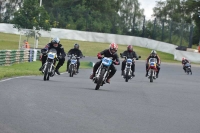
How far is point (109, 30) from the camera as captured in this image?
74.8m

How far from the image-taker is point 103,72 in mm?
19328

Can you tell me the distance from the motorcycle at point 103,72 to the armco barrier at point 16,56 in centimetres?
1253

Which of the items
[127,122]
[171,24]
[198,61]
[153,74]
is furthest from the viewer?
[171,24]

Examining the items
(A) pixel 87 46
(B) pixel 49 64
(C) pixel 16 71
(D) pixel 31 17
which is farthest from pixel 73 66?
(A) pixel 87 46

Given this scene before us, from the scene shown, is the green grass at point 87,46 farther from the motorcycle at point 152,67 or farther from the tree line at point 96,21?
the motorcycle at point 152,67

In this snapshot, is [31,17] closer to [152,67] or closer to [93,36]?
[93,36]

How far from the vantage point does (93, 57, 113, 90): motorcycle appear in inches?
757

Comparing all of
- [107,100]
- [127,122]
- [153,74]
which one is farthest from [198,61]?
[127,122]

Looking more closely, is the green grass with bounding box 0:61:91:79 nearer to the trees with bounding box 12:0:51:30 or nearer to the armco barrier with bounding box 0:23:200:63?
the trees with bounding box 12:0:51:30

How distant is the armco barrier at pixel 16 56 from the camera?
32.2 metres

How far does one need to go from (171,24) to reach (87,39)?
1073cm

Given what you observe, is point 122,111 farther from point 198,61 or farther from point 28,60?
point 198,61

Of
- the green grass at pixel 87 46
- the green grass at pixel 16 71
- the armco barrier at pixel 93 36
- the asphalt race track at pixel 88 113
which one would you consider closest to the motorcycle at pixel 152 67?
the green grass at pixel 16 71

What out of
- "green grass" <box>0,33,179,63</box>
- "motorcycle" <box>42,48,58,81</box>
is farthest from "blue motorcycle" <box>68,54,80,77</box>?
"green grass" <box>0,33,179,63</box>
